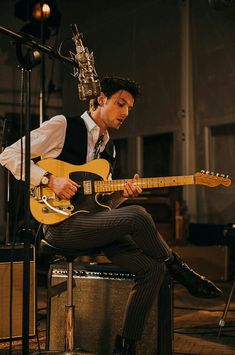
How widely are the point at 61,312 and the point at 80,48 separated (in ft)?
4.95

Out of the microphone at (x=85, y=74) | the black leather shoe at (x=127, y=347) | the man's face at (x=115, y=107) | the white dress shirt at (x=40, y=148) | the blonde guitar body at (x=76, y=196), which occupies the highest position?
the microphone at (x=85, y=74)

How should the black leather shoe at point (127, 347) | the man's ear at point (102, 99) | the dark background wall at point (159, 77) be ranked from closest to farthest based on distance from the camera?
the black leather shoe at point (127, 347) < the man's ear at point (102, 99) < the dark background wall at point (159, 77)

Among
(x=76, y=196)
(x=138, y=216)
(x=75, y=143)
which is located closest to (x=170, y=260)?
(x=138, y=216)

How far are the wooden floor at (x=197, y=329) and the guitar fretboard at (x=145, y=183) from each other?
3.79 feet

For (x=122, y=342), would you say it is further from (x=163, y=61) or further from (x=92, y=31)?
(x=92, y=31)

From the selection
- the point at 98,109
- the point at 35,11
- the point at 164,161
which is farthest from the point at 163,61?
the point at 98,109

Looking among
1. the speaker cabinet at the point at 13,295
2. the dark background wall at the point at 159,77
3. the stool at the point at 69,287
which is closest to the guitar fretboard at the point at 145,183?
the stool at the point at 69,287

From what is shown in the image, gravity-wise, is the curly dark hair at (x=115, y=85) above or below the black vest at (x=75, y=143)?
above

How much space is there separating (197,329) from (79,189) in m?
1.81

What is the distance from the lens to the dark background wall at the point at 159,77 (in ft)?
22.9

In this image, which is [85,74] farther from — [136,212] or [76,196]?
[136,212]

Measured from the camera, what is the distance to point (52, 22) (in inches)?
266

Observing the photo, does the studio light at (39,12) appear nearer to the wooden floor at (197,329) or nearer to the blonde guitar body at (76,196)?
the wooden floor at (197,329)

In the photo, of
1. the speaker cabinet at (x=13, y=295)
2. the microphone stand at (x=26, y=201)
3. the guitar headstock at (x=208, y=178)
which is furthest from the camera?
the speaker cabinet at (x=13, y=295)
